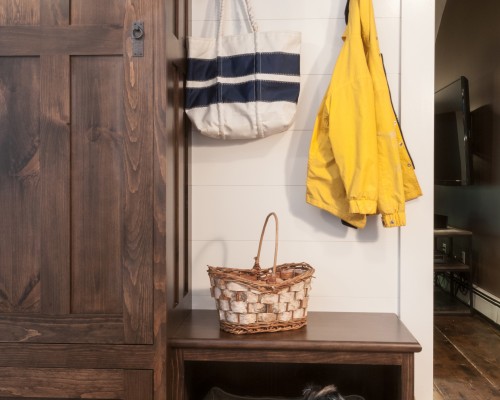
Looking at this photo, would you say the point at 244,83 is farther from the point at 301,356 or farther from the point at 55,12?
the point at 301,356

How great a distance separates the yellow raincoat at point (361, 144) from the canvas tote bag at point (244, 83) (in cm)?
15

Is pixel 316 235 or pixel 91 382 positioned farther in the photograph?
pixel 316 235

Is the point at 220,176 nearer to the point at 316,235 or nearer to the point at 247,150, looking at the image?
the point at 247,150

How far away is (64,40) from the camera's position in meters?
1.54

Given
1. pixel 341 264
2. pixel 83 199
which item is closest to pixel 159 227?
pixel 83 199

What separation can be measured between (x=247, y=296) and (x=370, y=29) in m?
0.94

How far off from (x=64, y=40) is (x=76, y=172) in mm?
360

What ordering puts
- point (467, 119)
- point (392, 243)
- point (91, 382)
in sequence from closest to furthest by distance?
point (91, 382) → point (392, 243) → point (467, 119)

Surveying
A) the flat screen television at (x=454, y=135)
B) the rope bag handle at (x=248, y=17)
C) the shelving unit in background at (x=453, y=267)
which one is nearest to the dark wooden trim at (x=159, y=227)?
the rope bag handle at (x=248, y=17)

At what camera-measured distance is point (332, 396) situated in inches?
64.2

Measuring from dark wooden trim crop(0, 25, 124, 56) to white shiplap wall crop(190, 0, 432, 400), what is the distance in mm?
529

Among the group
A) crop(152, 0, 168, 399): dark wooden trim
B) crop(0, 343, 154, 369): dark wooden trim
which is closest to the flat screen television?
crop(152, 0, 168, 399): dark wooden trim

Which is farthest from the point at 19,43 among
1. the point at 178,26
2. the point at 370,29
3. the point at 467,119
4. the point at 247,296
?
the point at 467,119

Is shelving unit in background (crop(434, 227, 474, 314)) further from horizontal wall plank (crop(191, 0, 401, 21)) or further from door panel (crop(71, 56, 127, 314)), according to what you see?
door panel (crop(71, 56, 127, 314))
